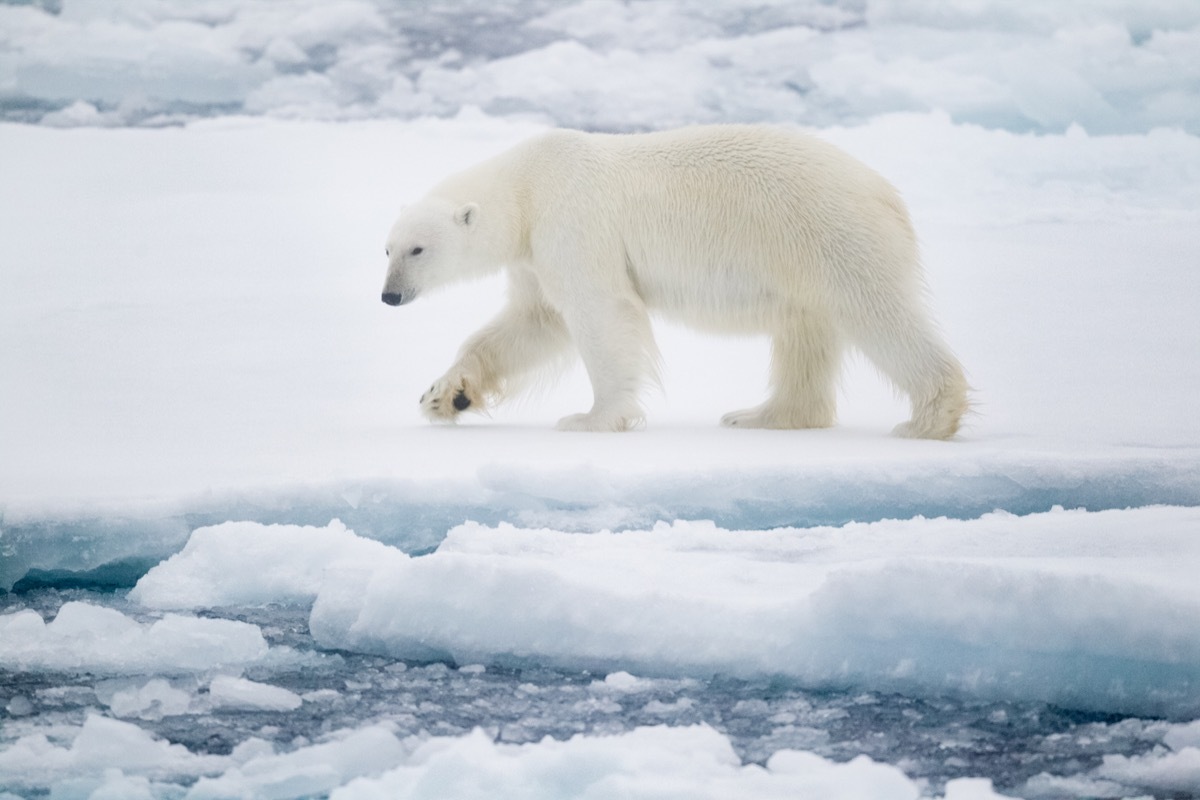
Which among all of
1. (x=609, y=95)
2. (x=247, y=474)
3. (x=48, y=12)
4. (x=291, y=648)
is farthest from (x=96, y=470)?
(x=609, y=95)

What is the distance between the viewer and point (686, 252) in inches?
165

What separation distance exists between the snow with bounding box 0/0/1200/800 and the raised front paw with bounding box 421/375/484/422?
0.14 metres

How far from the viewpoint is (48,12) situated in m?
6.40

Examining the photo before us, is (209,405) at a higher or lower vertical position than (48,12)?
lower

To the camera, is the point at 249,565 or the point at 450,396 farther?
the point at 450,396

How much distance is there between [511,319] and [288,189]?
10.6 feet

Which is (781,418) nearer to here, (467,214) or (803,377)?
(803,377)

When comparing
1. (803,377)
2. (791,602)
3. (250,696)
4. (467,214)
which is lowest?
(250,696)

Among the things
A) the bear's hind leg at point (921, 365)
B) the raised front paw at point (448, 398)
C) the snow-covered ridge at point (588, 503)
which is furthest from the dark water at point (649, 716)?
the raised front paw at point (448, 398)

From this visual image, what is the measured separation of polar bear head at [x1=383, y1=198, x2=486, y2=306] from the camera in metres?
4.14

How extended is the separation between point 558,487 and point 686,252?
1.17m

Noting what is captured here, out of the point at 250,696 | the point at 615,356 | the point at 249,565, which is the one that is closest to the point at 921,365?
the point at 615,356

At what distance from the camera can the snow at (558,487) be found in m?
2.36

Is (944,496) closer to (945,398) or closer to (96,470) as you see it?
(945,398)
